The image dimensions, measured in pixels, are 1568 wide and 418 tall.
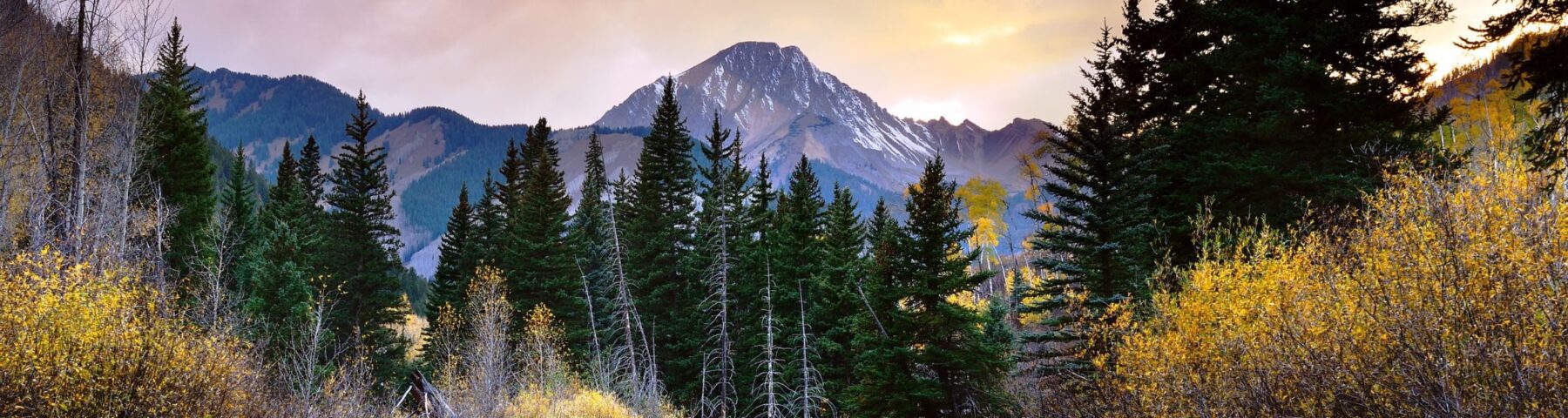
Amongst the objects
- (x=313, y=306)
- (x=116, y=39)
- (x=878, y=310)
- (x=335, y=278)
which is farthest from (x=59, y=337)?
(x=335, y=278)

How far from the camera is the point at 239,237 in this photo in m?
31.8

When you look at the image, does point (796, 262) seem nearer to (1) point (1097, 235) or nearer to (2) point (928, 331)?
(2) point (928, 331)

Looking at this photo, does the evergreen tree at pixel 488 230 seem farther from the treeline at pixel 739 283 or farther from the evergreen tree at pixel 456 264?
the evergreen tree at pixel 456 264

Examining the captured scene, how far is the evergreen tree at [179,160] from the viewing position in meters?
29.9

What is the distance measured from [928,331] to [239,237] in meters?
31.5

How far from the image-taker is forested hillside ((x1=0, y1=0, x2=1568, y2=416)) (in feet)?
29.6

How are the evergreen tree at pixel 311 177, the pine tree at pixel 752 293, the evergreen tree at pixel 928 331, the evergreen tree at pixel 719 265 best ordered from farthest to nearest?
Answer: the evergreen tree at pixel 311 177
the pine tree at pixel 752 293
the evergreen tree at pixel 719 265
the evergreen tree at pixel 928 331

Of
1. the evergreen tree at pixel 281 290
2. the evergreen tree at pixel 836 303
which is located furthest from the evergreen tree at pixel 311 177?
the evergreen tree at pixel 836 303

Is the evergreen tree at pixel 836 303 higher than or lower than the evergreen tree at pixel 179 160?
lower

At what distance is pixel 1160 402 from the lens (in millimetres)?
12352

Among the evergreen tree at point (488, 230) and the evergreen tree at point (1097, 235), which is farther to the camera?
the evergreen tree at point (488, 230)

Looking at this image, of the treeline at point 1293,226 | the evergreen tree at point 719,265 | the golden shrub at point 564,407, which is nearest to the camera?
the treeline at point 1293,226

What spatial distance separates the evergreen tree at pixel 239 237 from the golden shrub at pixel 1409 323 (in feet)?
97.0

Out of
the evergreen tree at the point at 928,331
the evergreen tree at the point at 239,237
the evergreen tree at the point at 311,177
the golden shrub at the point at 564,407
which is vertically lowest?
the golden shrub at the point at 564,407
